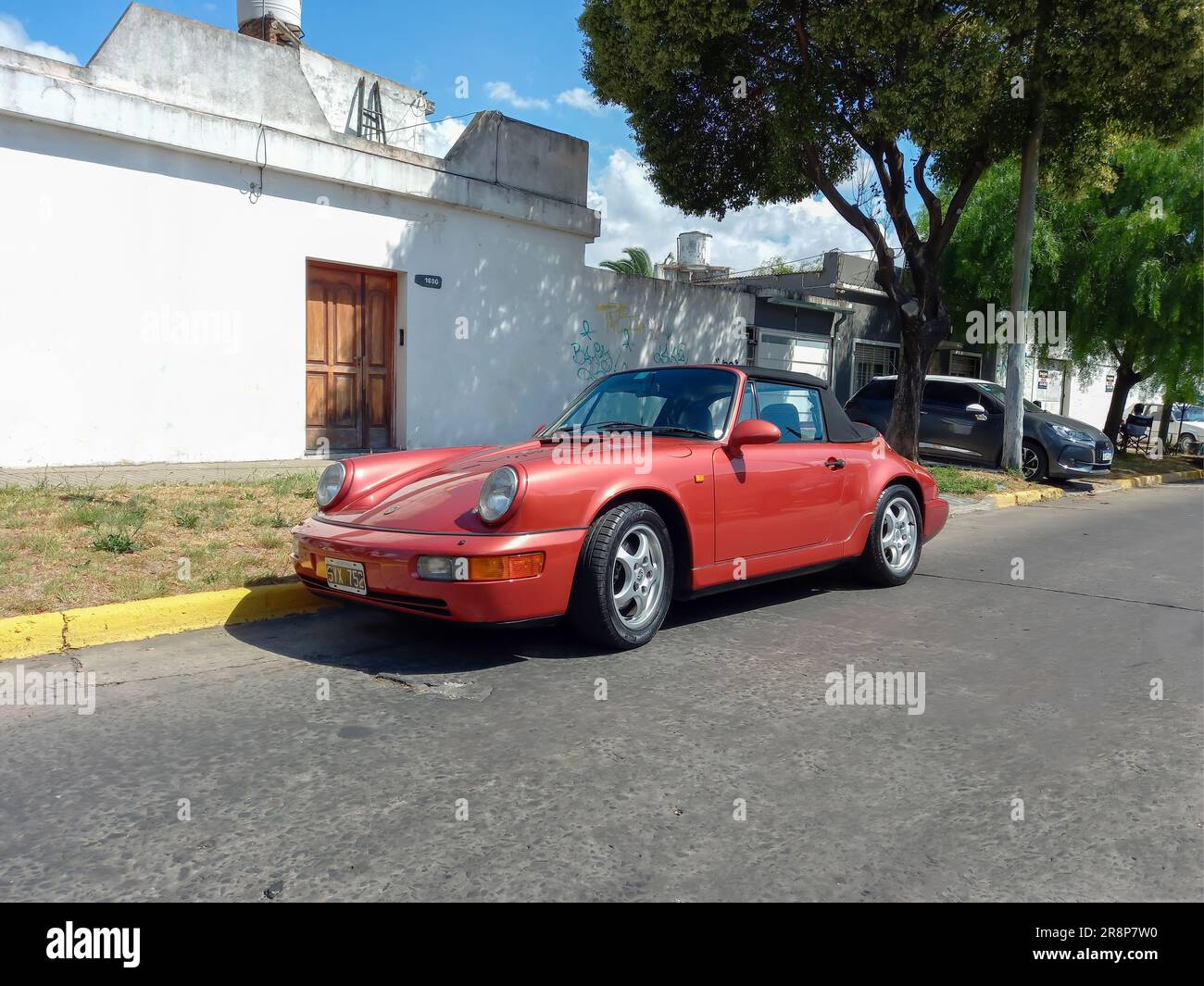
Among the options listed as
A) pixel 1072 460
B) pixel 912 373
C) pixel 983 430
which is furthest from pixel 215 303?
pixel 1072 460

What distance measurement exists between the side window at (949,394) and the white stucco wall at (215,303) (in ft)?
20.8

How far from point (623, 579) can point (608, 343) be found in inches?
419

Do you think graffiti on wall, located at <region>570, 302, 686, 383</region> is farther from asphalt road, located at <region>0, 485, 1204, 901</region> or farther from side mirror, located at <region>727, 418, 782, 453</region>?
asphalt road, located at <region>0, 485, 1204, 901</region>

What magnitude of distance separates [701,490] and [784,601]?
1.44m

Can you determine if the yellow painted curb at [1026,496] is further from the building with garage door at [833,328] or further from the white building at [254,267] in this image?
the white building at [254,267]

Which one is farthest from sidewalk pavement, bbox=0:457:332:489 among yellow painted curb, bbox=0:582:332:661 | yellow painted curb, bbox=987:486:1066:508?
yellow painted curb, bbox=987:486:1066:508

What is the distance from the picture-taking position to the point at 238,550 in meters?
6.16

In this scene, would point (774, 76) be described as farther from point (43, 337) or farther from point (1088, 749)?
point (1088, 749)

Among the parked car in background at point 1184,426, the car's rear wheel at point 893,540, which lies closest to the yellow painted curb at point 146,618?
the car's rear wheel at point 893,540

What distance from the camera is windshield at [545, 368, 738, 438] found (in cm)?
536

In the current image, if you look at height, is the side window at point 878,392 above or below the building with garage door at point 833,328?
below

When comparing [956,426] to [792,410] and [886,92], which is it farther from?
[792,410]

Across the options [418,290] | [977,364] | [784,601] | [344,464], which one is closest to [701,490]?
[784,601]

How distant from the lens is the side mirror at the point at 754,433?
16.6ft
